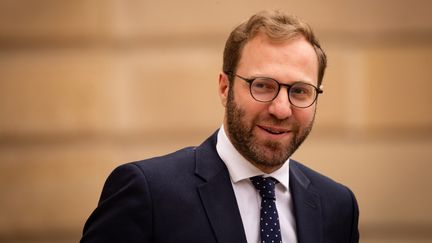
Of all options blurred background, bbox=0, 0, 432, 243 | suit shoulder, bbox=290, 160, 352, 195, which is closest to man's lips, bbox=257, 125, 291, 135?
suit shoulder, bbox=290, 160, 352, 195

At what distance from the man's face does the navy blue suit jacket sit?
0.19 meters

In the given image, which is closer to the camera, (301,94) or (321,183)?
(301,94)

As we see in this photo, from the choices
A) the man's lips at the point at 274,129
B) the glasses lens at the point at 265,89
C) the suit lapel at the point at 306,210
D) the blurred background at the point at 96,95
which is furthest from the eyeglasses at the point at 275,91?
the blurred background at the point at 96,95

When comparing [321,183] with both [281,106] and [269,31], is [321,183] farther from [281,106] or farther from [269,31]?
[269,31]

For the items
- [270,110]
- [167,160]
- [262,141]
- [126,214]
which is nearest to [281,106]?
[270,110]

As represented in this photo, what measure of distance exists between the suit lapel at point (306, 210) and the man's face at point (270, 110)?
0.20 metres

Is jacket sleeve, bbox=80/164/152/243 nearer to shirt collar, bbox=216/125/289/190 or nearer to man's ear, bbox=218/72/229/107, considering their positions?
shirt collar, bbox=216/125/289/190

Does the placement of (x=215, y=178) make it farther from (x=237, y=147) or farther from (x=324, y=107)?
(x=324, y=107)

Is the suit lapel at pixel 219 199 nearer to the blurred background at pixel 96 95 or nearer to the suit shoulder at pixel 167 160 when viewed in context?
the suit shoulder at pixel 167 160

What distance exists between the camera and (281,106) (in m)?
3.03

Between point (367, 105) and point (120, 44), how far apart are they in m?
1.86

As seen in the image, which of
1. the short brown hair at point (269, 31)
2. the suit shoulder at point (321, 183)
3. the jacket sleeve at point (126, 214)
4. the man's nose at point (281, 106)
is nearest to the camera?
the jacket sleeve at point (126, 214)

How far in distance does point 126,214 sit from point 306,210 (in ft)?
2.74

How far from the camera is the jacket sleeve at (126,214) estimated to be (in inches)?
115
